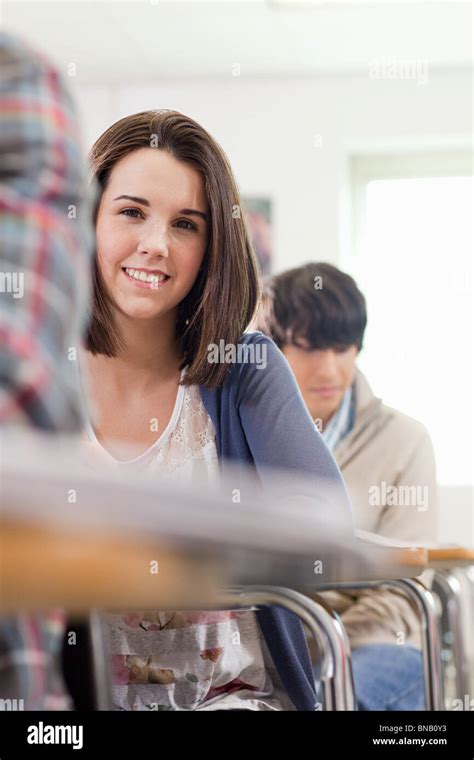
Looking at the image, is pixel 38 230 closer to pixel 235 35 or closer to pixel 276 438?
pixel 276 438

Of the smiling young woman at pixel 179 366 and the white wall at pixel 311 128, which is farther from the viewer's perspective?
the white wall at pixel 311 128

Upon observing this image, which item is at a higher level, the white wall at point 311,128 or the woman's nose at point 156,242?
the white wall at point 311,128

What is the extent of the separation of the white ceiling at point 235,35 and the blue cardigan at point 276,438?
1.88 m

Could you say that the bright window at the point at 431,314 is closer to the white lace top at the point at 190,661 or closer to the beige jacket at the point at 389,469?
the beige jacket at the point at 389,469

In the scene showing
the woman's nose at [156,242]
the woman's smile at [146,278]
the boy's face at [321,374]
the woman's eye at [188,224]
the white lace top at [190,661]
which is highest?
the woman's eye at [188,224]

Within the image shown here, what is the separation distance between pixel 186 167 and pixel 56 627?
623 millimetres

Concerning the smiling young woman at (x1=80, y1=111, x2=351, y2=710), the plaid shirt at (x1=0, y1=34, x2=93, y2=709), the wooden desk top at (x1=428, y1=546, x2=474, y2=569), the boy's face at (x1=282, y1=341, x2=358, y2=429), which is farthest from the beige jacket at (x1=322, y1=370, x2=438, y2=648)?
the plaid shirt at (x1=0, y1=34, x2=93, y2=709)

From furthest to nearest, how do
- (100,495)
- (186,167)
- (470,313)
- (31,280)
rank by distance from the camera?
→ (470,313)
(186,167)
(31,280)
(100,495)

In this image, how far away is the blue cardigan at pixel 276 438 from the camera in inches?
40.5

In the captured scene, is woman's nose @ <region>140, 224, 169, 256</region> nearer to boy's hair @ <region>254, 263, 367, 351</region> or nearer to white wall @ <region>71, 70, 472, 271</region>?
boy's hair @ <region>254, 263, 367, 351</region>

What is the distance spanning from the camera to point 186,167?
1.18m

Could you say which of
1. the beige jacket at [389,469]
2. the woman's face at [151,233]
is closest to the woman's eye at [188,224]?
the woman's face at [151,233]
